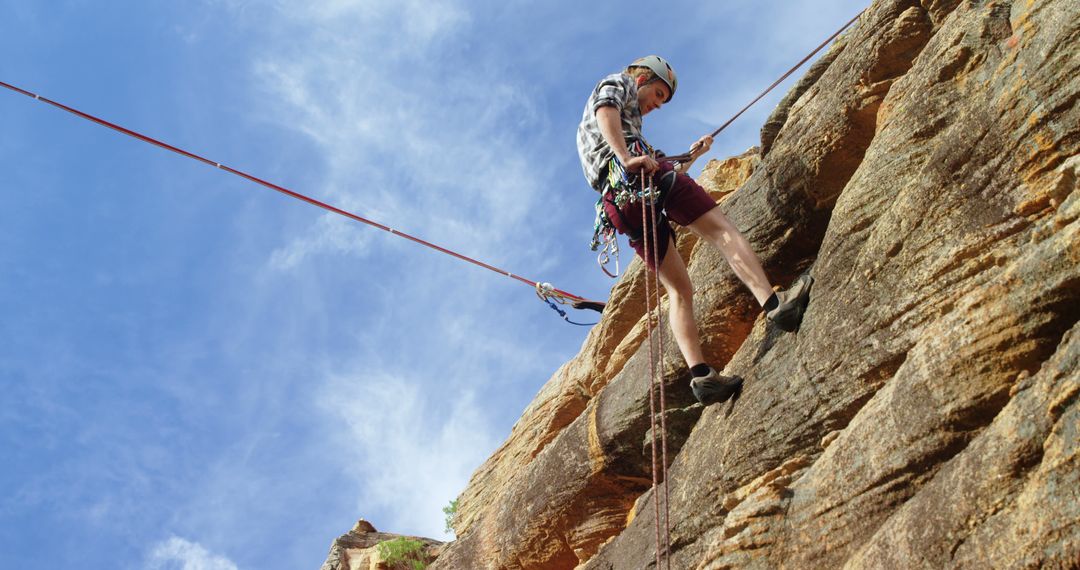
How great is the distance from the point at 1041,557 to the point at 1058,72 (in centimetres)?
332

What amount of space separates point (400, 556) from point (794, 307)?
10099 millimetres

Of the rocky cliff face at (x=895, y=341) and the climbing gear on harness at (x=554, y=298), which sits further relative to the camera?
the climbing gear on harness at (x=554, y=298)

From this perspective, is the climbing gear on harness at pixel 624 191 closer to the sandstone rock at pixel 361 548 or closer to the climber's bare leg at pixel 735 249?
the climber's bare leg at pixel 735 249

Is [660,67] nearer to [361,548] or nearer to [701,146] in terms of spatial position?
[701,146]

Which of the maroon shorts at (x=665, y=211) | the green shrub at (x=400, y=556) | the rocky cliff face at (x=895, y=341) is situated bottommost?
the rocky cliff face at (x=895, y=341)

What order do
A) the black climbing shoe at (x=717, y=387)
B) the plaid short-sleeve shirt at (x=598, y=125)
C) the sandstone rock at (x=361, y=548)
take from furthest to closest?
the sandstone rock at (x=361, y=548) < the plaid short-sleeve shirt at (x=598, y=125) < the black climbing shoe at (x=717, y=387)

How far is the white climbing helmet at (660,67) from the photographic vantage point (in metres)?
9.59

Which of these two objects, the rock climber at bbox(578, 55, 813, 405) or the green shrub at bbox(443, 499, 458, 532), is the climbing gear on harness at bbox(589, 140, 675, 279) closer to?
the rock climber at bbox(578, 55, 813, 405)

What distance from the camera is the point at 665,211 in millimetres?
9133

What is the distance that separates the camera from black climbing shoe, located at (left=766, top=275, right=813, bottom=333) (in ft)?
26.5

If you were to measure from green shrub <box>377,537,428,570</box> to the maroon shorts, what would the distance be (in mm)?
8713

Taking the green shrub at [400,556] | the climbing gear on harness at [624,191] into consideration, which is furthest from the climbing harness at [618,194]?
the green shrub at [400,556]

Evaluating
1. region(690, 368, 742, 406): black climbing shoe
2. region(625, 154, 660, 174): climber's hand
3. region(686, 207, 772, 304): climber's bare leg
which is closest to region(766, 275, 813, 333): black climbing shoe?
region(686, 207, 772, 304): climber's bare leg

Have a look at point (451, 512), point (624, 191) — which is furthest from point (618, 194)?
point (451, 512)
